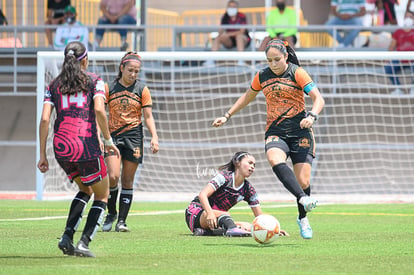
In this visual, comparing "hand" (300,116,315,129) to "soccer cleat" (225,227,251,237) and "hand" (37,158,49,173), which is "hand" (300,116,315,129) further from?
"hand" (37,158,49,173)

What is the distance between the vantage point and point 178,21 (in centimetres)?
2894

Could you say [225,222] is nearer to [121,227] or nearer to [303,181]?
[303,181]

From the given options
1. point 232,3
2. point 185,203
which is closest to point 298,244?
point 185,203

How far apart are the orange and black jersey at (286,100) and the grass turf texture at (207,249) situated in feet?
4.14

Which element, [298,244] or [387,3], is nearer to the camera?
[298,244]

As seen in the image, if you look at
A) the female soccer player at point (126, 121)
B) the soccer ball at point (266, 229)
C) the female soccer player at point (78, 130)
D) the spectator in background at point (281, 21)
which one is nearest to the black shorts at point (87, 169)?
the female soccer player at point (78, 130)

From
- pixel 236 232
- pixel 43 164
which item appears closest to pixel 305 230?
pixel 236 232

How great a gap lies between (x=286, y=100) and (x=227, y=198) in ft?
4.36

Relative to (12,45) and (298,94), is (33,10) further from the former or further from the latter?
(298,94)

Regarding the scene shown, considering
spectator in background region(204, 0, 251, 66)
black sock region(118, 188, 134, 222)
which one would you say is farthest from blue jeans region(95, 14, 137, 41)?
black sock region(118, 188, 134, 222)

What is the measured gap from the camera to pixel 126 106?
36.1ft

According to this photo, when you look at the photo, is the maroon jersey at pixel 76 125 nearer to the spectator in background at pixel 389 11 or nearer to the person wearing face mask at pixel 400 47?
the person wearing face mask at pixel 400 47

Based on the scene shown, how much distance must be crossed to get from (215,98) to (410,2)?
526cm

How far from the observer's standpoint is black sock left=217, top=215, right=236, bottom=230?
9.99 meters
